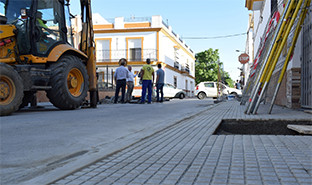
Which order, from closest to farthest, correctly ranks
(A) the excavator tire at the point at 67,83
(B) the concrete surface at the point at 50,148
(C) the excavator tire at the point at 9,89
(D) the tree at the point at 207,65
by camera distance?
(B) the concrete surface at the point at 50,148, (C) the excavator tire at the point at 9,89, (A) the excavator tire at the point at 67,83, (D) the tree at the point at 207,65

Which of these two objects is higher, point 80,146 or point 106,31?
point 106,31

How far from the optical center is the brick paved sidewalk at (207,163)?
5.12ft

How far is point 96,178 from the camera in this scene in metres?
1.60

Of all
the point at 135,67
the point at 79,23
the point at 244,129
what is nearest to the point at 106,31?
the point at 135,67

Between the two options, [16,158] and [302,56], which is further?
[302,56]

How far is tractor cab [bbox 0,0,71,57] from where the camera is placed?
6570 mm

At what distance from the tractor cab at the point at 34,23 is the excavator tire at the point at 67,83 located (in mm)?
473

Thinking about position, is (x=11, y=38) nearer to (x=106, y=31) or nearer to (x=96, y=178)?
(x=96, y=178)

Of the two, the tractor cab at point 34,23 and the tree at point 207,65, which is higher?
the tree at point 207,65

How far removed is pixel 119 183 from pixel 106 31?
33.7 m

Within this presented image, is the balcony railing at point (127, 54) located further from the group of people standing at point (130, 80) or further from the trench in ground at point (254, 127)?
the trench in ground at point (254, 127)

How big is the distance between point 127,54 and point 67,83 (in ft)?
88.6

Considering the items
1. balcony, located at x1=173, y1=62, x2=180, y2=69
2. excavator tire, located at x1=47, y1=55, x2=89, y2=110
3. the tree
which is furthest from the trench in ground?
the tree

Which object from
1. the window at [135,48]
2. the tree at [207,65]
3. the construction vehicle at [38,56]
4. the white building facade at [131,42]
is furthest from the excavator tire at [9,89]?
the tree at [207,65]
